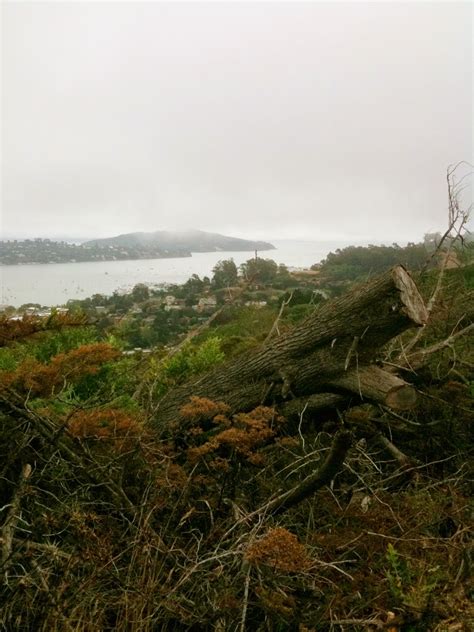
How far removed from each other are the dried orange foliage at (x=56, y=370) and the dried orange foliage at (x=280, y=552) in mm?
2028

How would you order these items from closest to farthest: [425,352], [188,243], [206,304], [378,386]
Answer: [378,386], [425,352], [206,304], [188,243]

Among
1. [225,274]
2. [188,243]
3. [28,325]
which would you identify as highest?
[188,243]

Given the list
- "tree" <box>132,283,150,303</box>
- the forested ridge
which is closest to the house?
"tree" <box>132,283,150,303</box>

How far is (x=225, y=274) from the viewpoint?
9961mm

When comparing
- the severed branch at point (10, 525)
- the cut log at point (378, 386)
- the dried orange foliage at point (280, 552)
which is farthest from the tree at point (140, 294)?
the dried orange foliage at point (280, 552)

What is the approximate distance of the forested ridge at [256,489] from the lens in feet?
6.53

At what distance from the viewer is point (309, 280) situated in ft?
46.2

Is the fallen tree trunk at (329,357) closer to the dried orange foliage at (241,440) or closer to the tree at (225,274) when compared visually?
the dried orange foliage at (241,440)

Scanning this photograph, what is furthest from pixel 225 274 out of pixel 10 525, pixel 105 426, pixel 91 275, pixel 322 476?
pixel 91 275

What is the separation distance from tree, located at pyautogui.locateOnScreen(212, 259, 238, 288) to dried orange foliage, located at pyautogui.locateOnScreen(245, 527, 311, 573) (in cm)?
675

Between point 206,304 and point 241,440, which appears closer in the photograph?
point 241,440

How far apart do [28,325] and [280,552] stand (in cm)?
226

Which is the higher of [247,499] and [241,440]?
[241,440]

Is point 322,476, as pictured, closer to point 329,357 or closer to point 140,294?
point 329,357
